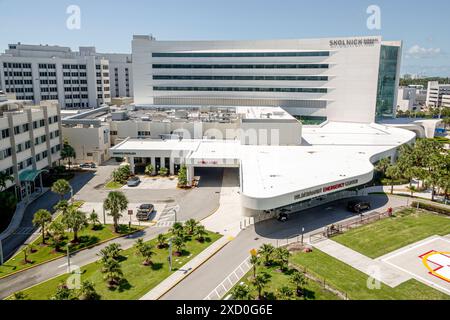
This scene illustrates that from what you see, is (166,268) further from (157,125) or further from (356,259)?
(157,125)

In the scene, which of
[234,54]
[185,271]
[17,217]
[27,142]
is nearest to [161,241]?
[185,271]

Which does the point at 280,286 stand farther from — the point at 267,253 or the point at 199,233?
the point at 199,233

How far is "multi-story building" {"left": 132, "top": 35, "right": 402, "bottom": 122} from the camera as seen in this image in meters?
107

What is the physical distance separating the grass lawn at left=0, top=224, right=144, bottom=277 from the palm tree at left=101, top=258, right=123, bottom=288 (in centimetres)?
949

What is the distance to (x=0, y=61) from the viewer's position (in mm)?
122000

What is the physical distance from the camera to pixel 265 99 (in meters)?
115

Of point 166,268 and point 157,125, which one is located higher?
point 157,125

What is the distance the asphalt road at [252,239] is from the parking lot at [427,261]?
33.7 ft

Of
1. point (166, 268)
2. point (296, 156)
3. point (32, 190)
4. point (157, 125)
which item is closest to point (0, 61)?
point (157, 125)

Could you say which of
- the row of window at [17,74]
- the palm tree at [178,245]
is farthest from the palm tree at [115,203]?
the row of window at [17,74]

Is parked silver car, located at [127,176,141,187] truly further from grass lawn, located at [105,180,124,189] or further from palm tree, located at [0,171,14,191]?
palm tree, located at [0,171,14,191]

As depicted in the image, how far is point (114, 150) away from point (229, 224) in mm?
34832

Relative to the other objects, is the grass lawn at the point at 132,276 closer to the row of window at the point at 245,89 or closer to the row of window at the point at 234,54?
the row of window at the point at 245,89

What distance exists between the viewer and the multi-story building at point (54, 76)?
5032 inches
